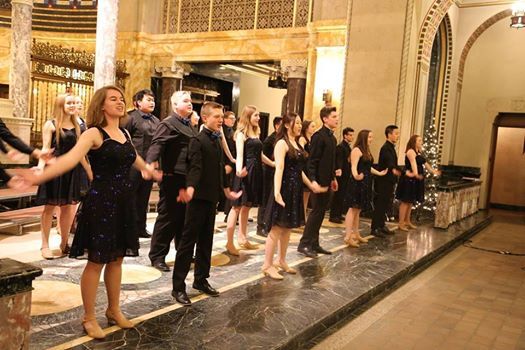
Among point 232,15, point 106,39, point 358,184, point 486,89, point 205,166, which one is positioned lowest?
point 358,184

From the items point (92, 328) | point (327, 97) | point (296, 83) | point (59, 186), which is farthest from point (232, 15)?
point (92, 328)

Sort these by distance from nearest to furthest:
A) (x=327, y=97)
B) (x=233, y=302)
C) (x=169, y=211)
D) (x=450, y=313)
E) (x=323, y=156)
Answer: (x=233, y=302), (x=169, y=211), (x=450, y=313), (x=323, y=156), (x=327, y=97)

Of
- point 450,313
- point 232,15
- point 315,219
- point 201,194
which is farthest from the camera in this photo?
point 232,15

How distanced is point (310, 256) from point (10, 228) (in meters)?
3.51

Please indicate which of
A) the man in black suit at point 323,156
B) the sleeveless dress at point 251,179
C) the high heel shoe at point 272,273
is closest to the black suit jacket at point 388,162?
the man in black suit at point 323,156

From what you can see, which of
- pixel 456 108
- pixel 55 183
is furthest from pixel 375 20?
pixel 55 183

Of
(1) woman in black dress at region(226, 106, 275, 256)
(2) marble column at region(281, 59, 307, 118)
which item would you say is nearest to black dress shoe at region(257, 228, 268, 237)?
(1) woman in black dress at region(226, 106, 275, 256)

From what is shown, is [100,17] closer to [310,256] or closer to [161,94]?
[161,94]

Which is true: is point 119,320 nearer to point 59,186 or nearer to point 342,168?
point 59,186

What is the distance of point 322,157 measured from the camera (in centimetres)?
521

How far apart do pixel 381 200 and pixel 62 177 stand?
4269 mm

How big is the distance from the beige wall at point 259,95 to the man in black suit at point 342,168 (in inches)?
347

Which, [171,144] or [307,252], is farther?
[307,252]

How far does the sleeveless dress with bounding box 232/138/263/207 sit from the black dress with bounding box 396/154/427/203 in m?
3.14
